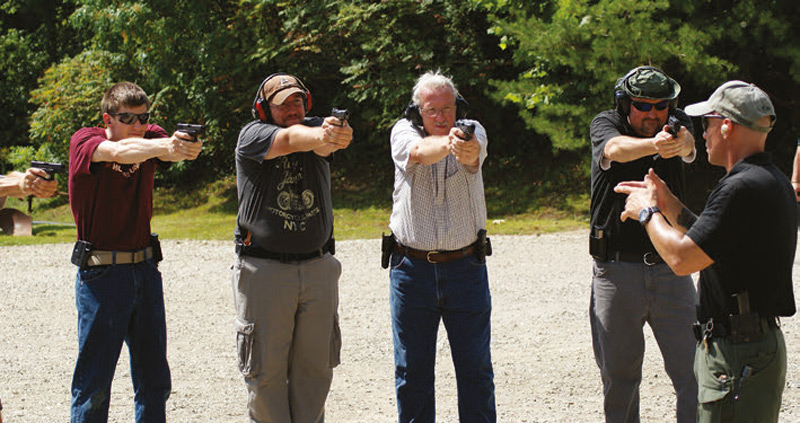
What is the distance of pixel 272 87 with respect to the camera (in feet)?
15.0

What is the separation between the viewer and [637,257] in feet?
14.9

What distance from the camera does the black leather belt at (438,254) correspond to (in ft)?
15.1

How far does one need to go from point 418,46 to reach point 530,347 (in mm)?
11963

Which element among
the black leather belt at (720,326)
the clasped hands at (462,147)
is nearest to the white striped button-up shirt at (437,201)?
the clasped hands at (462,147)

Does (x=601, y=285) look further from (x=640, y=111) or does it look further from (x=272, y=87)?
(x=272, y=87)

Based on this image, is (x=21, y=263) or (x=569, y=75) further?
(x=569, y=75)

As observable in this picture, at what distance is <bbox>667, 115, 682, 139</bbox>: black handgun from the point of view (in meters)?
4.29

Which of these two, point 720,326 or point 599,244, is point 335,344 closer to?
point 599,244

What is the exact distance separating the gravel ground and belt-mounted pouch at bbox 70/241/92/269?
1.52 meters

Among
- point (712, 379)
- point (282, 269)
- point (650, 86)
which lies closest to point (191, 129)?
point (282, 269)

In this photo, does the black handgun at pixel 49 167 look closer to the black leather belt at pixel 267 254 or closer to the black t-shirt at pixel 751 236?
the black leather belt at pixel 267 254

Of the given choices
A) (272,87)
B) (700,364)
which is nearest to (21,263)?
(272,87)

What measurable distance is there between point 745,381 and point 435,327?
1786mm

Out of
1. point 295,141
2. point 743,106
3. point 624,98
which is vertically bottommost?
point 295,141
